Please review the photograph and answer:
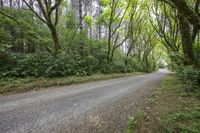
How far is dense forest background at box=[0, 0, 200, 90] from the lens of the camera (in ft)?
24.1

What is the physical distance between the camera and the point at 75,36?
15.2 meters

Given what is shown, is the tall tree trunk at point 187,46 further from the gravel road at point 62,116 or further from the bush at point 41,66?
the bush at point 41,66

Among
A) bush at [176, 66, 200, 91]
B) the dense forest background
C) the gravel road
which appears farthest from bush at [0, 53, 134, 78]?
bush at [176, 66, 200, 91]

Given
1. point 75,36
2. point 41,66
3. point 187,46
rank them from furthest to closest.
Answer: point 75,36 → point 41,66 → point 187,46

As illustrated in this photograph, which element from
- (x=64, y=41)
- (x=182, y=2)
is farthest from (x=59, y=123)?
(x=64, y=41)

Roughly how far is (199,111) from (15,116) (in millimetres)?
4539

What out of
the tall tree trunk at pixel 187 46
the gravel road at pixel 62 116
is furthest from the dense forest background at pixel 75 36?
the gravel road at pixel 62 116

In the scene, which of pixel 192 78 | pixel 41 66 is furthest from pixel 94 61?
pixel 192 78

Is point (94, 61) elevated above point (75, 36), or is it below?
below

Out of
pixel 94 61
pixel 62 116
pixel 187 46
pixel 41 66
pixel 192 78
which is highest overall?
pixel 187 46

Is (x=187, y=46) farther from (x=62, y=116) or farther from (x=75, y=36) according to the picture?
(x=75, y=36)

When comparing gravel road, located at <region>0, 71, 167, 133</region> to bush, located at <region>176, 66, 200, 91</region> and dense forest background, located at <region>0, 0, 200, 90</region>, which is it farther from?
dense forest background, located at <region>0, 0, 200, 90</region>

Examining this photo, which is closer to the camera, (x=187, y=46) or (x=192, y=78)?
(x=192, y=78)

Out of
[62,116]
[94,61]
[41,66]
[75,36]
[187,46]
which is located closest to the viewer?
[62,116]
